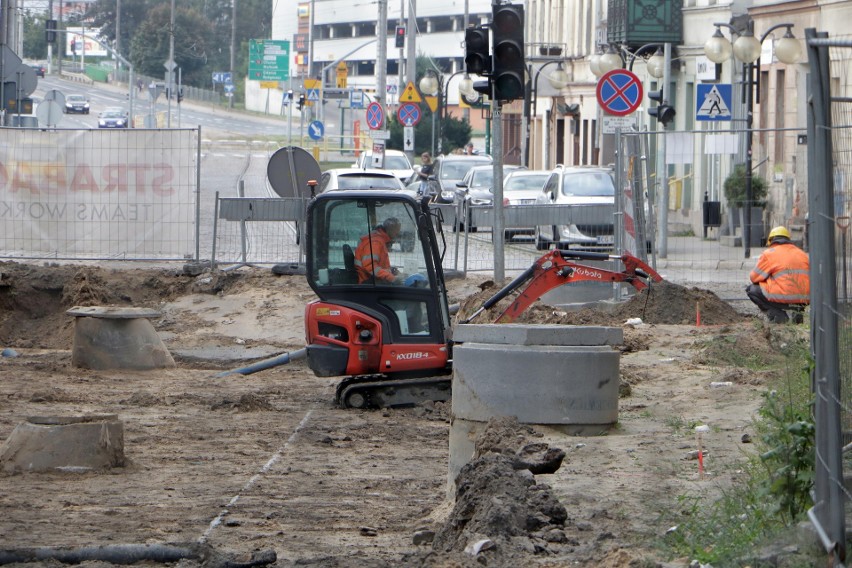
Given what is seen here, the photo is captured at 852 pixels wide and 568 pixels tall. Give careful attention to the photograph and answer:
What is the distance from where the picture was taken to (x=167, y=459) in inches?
387

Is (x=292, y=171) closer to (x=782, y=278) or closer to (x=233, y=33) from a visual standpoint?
(x=782, y=278)

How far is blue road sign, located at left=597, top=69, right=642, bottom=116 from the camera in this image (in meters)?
19.8

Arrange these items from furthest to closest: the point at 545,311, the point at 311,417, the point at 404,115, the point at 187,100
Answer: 1. the point at 187,100
2. the point at 404,115
3. the point at 545,311
4. the point at 311,417

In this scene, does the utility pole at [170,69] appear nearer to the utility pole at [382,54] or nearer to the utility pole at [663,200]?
the utility pole at [382,54]

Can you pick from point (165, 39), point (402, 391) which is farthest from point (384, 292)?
point (165, 39)

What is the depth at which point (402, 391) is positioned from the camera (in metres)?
12.3

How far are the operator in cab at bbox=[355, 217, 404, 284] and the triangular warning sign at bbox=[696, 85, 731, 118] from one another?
11400 millimetres

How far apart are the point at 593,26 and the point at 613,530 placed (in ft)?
153

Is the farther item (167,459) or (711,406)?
(711,406)

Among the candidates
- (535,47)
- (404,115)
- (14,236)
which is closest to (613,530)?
(14,236)

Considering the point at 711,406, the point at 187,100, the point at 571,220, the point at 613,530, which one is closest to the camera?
the point at 613,530

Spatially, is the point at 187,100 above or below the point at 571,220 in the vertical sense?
above

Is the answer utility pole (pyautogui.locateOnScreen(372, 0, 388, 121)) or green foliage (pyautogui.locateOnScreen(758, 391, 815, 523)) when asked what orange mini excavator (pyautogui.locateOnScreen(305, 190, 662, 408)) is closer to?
green foliage (pyautogui.locateOnScreen(758, 391, 815, 523))

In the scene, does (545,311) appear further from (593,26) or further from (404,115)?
(593,26)
